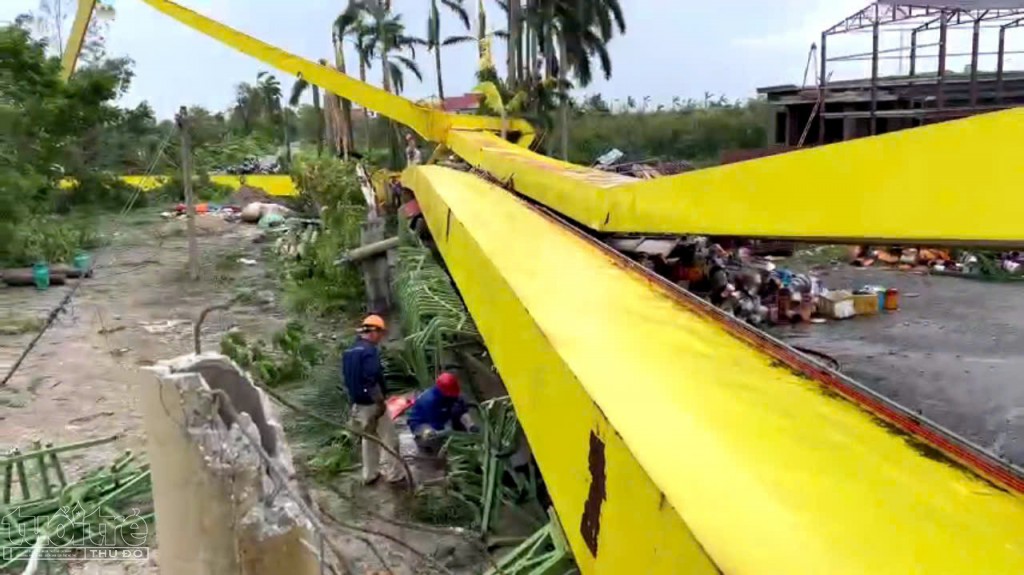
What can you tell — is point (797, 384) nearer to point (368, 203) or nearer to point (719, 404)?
point (719, 404)

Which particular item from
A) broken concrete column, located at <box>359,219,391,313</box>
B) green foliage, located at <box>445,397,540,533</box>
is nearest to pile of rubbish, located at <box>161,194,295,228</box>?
broken concrete column, located at <box>359,219,391,313</box>

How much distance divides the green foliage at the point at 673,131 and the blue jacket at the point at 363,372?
2433 cm

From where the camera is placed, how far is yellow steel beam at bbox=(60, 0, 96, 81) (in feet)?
60.8

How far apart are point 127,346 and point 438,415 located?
530 centimetres

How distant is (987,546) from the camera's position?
5.36 ft

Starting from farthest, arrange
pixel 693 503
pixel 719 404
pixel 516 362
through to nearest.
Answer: pixel 516 362 → pixel 719 404 → pixel 693 503

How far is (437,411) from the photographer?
6.20 m

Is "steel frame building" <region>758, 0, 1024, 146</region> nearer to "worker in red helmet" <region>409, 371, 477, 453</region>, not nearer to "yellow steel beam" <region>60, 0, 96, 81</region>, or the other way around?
"worker in red helmet" <region>409, 371, 477, 453</region>

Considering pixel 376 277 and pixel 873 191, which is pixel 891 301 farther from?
pixel 873 191

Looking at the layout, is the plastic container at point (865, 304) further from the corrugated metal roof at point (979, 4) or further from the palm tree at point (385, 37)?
the palm tree at point (385, 37)

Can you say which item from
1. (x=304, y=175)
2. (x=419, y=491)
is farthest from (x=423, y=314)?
(x=304, y=175)

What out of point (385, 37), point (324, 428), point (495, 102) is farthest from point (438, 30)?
point (324, 428)

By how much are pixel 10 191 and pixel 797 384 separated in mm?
14397

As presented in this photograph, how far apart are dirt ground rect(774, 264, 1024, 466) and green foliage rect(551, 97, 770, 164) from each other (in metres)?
17.3
